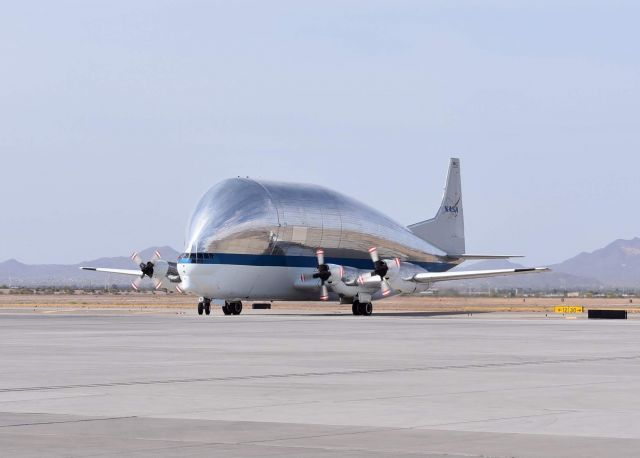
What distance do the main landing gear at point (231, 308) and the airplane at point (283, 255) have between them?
2.6 inches

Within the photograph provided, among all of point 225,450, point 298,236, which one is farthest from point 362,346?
point 298,236

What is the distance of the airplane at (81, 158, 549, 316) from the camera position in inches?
3157

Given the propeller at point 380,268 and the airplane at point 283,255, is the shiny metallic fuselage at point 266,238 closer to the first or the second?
the airplane at point 283,255

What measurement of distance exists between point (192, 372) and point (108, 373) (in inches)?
69.3

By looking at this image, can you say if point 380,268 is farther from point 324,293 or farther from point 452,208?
point 452,208

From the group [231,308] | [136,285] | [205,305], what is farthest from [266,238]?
[136,285]

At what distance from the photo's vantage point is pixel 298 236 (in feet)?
282

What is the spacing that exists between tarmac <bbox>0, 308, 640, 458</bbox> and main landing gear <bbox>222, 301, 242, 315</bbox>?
42412mm

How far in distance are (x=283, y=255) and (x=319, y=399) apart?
64.2m

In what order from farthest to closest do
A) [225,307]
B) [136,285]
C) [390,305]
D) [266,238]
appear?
1. [390,305]
2. [136,285]
3. [266,238]
4. [225,307]

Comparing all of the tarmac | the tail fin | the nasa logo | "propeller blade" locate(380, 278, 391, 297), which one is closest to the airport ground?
the tail fin

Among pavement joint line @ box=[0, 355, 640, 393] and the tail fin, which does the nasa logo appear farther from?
pavement joint line @ box=[0, 355, 640, 393]

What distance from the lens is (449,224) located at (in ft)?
345

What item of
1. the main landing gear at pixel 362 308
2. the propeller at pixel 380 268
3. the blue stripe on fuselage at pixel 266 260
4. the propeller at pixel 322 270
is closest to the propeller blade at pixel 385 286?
the propeller at pixel 380 268
